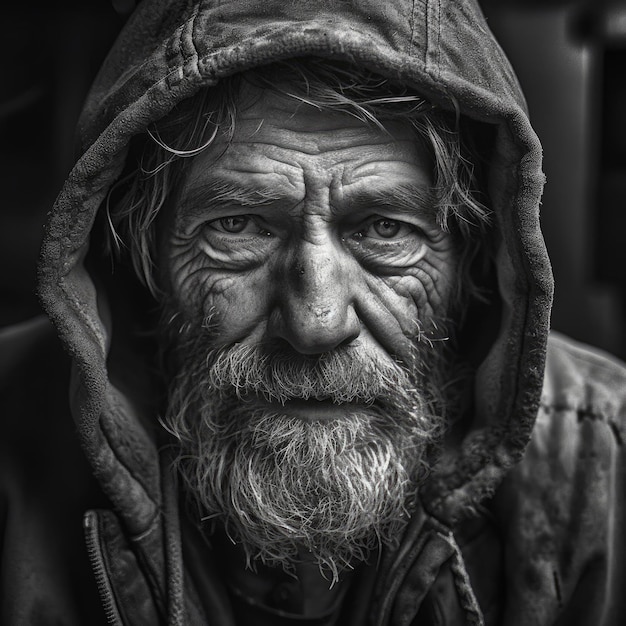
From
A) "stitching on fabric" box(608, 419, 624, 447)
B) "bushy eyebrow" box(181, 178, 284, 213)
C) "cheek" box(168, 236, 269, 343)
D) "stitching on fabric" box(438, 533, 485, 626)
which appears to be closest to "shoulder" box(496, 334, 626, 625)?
"stitching on fabric" box(608, 419, 624, 447)

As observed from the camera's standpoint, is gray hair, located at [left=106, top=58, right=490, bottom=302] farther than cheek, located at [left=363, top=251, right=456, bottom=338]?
No

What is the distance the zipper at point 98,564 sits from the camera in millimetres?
1541

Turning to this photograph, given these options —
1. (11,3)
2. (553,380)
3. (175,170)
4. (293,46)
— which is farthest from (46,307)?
(11,3)

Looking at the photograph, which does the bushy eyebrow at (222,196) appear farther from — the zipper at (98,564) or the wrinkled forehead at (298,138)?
the zipper at (98,564)

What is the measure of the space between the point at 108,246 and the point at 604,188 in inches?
89.8

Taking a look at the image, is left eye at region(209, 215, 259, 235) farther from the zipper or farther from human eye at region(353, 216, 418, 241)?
the zipper

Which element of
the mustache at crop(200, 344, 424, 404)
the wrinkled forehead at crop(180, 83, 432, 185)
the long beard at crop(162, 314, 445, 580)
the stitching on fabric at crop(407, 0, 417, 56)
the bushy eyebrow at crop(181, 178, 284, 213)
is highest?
the stitching on fabric at crop(407, 0, 417, 56)

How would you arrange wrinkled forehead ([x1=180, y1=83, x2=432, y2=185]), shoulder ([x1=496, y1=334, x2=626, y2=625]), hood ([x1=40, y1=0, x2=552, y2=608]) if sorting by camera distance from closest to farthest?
hood ([x1=40, y1=0, x2=552, y2=608])
wrinkled forehead ([x1=180, y1=83, x2=432, y2=185])
shoulder ([x1=496, y1=334, x2=626, y2=625])

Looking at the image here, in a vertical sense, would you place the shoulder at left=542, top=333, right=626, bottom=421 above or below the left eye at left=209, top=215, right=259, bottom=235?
below

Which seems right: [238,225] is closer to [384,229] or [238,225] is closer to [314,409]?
[384,229]

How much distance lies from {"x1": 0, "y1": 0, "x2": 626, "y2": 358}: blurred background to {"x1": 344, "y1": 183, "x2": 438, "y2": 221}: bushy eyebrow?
1755 millimetres

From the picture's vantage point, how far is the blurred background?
10.1 ft

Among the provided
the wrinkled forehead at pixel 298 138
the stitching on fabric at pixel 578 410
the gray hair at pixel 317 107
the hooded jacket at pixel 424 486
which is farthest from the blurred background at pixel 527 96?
the wrinkled forehead at pixel 298 138

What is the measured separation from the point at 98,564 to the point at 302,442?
0.46m
